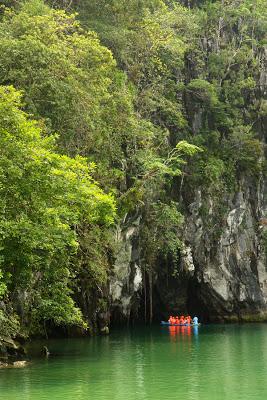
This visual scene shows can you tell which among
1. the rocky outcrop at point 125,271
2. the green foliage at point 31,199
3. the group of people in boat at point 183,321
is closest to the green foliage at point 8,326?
the green foliage at point 31,199

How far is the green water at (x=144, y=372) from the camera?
10.8 m

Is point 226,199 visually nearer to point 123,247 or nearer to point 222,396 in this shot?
point 123,247

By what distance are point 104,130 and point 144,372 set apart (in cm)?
1073

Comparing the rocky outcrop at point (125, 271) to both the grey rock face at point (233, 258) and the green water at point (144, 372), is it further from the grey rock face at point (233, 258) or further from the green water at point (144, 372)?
the green water at point (144, 372)

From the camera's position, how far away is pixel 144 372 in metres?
13.4

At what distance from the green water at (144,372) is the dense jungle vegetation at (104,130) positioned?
118 cm

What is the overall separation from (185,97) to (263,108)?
439cm

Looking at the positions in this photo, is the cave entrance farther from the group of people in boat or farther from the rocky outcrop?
the rocky outcrop

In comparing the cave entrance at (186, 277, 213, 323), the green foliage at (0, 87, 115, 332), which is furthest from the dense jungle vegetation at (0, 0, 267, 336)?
the cave entrance at (186, 277, 213, 323)

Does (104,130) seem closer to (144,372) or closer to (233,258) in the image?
(144,372)

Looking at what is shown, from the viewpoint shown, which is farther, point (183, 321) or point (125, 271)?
point (183, 321)

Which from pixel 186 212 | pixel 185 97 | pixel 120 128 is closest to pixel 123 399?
pixel 120 128

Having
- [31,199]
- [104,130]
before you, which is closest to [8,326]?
[31,199]

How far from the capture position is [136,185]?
24.3m
